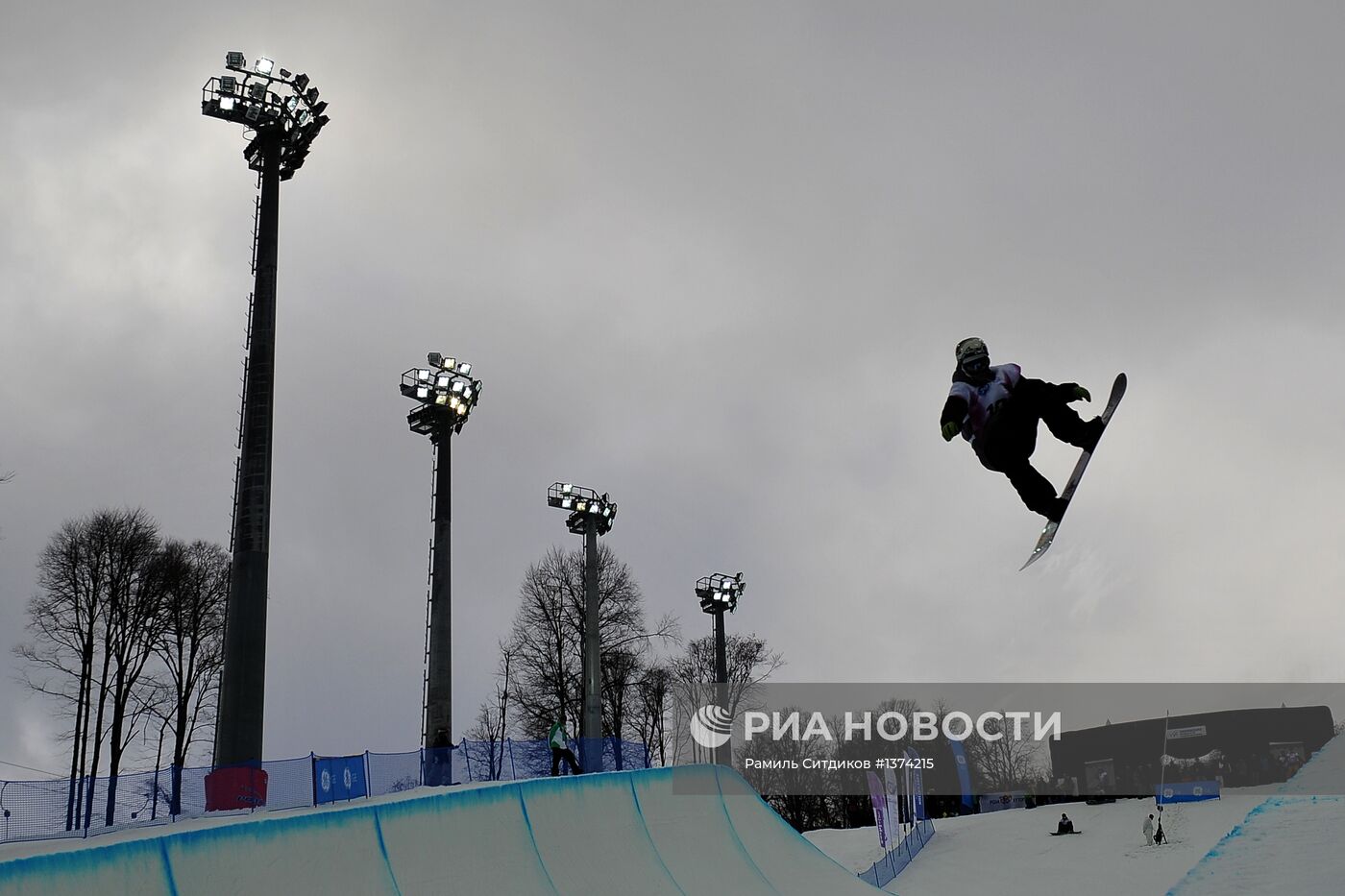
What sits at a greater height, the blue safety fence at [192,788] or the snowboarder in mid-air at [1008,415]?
the snowboarder in mid-air at [1008,415]

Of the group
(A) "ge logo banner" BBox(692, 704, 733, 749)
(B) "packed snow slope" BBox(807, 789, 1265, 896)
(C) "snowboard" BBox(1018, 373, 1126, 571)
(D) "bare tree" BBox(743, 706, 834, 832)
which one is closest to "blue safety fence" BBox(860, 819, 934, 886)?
(B) "packed snow slope" BBox(807, 789, 1265, 896)

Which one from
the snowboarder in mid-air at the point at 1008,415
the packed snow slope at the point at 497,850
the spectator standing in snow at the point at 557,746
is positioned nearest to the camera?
the snowboarder in mid-air at the point at 1008,415

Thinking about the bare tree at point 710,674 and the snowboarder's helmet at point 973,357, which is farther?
the bare tree at point 710,674

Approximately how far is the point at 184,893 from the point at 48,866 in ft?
4.70

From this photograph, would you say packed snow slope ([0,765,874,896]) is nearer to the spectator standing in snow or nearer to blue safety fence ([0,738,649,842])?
blue safety fence ([0,738,649,842])

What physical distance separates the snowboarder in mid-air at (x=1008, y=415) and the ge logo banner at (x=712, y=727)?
32.5m

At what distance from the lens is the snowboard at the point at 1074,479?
732 centimetres

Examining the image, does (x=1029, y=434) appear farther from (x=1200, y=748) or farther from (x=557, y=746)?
(x=1200, y=748)

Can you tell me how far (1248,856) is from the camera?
7898 mm

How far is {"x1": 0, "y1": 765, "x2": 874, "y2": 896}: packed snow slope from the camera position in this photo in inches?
373

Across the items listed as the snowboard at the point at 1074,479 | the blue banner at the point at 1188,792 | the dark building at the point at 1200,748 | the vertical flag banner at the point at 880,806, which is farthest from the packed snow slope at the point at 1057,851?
the snowboard at the point at 1074,479

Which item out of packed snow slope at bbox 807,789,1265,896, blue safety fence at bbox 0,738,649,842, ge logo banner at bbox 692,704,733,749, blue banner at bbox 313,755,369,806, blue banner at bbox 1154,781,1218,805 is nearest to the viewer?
blue safety fence at bbox 0,738,649,842

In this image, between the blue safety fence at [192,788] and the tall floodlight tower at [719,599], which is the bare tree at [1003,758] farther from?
the blue safety fence at [192,788]

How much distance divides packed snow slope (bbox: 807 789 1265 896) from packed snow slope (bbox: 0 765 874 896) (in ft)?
40.6
